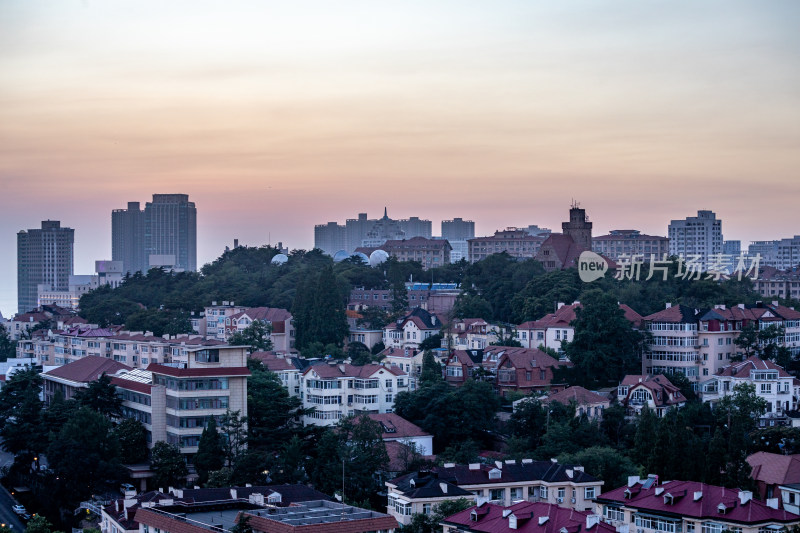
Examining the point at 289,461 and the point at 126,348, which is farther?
the point at 126,348

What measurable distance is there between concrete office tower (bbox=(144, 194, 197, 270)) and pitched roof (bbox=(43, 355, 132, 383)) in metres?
83.7

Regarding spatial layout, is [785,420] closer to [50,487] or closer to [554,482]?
[554,482]

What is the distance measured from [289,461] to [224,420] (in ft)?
9.74

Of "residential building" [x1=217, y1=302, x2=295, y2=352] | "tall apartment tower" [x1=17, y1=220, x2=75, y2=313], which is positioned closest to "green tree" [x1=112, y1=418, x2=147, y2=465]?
"residential building" [x1=217, y1=302, x2=295, y2=352]

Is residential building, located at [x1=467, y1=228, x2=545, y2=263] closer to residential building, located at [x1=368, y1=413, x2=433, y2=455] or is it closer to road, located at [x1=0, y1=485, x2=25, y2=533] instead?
residential building, located at [x1=368, y1=413, x2=433, y2=455]

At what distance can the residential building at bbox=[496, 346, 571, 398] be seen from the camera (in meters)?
38.1

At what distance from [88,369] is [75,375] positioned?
1.65ft

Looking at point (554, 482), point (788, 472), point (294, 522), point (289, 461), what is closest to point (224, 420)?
point (289, 461)

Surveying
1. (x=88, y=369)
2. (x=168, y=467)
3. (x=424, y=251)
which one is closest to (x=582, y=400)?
(x=168, y=467)

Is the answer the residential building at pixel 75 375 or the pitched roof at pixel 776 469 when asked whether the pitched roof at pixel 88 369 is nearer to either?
the residential building at pixel 75 375

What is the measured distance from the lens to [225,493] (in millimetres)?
25656

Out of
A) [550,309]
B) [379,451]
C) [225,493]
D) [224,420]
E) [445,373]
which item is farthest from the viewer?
[550,309]

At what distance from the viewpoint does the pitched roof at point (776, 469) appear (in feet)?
88.8

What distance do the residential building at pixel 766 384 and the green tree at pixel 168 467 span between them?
50.8 ft
